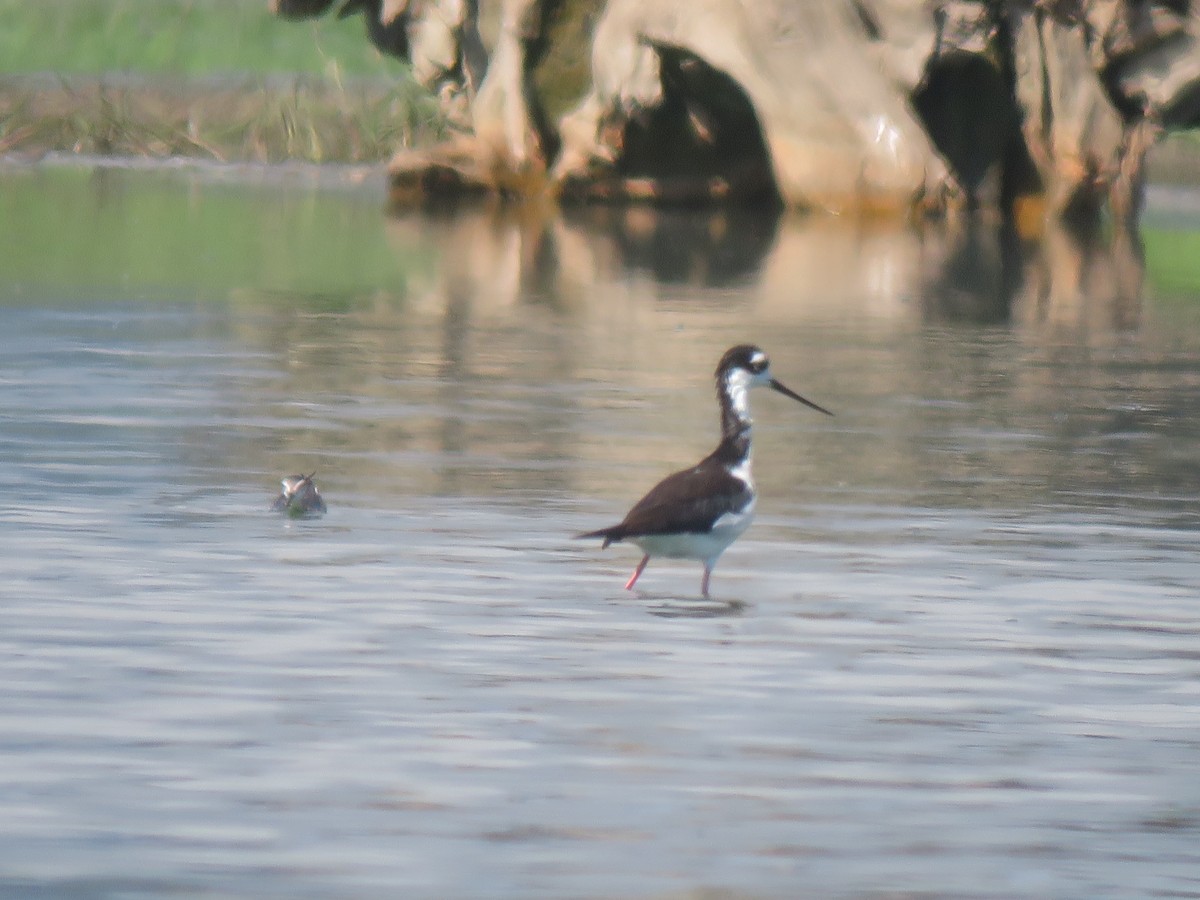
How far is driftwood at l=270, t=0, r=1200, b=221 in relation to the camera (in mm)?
42219

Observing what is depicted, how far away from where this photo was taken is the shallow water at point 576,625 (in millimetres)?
6137

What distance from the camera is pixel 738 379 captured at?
9.99 m

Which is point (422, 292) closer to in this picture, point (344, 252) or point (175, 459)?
point (344, 252)

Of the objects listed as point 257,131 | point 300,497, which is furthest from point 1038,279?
point 257,131

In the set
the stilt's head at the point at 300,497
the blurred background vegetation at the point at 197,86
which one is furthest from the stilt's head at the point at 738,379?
the blurred background vegetation at the point at 197,86

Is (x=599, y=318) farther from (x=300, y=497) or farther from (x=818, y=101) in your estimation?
(x=818, y=101)

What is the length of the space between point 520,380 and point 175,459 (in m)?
4.43

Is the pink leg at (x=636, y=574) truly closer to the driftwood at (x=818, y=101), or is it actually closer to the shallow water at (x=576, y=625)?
the shallow water at (x=576, y=625)

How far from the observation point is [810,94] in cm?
4203

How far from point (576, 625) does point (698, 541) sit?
0.65 m

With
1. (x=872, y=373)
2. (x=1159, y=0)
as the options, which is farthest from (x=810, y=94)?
(x=872, y=373)

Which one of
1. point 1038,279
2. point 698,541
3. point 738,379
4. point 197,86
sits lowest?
point 1038,279

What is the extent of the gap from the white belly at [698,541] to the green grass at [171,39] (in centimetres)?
7944

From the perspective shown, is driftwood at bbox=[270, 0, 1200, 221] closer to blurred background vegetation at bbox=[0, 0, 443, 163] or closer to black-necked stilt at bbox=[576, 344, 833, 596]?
blurred background vegetation at bbox=[0, 0, 443, 163]
